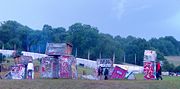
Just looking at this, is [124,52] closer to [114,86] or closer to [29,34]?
[29,34]

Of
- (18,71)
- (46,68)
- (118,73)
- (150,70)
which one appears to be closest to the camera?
(150,70)

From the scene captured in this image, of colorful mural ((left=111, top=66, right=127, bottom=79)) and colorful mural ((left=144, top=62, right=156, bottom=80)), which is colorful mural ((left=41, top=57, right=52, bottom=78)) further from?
colorful mural ((left=144, top=62, right=156, bottom=80))

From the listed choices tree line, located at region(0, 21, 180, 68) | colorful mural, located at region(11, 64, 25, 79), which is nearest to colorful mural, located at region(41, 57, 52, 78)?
colorful mural, located at region(11, 64, 25, 79)

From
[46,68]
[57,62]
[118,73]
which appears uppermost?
[57,62]

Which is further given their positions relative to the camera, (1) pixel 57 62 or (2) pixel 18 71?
(2) pixel 18 71

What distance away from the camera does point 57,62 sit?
50281mm

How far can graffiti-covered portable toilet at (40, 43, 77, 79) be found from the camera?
4925 centimetres

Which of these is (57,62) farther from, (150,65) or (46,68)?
(150,65)

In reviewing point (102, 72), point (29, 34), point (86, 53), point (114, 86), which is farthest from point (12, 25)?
point (114, 86)

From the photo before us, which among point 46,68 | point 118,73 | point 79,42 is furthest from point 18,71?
point 79,42

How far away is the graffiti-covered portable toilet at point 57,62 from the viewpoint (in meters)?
49.2

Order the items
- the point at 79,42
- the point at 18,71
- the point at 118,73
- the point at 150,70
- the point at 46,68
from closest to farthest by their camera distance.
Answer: the point at 150,70
the point at 46,68
the point at 18,71
the point at 118,73
the point at 79,42

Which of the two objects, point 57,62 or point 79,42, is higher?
point 79,42

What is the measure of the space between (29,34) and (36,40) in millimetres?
3572
